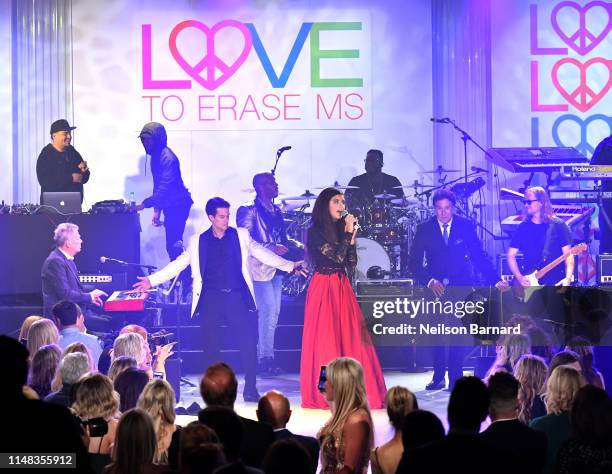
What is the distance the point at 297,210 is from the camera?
11773mm

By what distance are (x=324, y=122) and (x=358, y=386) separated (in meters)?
7.92

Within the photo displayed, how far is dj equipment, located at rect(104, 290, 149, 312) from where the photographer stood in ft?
31.4

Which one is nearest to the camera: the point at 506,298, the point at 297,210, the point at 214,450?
the point at 214,450

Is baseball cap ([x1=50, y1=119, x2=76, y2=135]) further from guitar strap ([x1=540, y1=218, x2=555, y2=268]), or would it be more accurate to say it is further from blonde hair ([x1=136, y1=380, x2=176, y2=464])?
blonde hair ([x1=136, y1=380, x2=176, y2=464])

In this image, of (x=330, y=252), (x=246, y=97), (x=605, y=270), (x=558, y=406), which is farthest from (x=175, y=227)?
(x=558, y=406)

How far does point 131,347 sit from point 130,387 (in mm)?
1374

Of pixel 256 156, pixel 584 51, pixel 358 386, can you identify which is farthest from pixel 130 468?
pixel 584 51

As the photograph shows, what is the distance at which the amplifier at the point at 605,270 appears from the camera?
360 inches

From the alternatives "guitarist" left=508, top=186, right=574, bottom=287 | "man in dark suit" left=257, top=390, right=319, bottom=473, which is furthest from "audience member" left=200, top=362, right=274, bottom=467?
"guitarist" left=508, top=186, right=574, bottom=287

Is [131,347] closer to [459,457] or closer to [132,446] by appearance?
Result: [132,446]

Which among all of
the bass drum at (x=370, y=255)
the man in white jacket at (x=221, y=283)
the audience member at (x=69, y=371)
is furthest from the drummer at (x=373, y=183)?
the audience member at (x=69, y=371)

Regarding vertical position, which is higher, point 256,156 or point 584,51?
point 584,51

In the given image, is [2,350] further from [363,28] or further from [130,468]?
[363,28]

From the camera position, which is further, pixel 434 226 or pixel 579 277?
pixel 579 277
